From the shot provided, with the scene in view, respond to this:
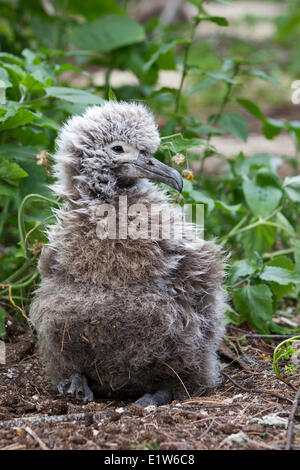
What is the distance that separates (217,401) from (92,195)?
4.21 feet

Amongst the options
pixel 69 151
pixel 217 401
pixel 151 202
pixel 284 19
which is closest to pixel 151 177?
A: pixel 151 202

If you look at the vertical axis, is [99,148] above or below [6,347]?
above

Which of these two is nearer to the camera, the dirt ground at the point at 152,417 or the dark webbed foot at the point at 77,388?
the dirt ground at the point at 152,417

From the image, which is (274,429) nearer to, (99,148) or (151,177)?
(151,177)

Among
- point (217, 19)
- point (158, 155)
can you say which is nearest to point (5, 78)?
point (158, 155)

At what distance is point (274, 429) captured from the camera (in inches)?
110

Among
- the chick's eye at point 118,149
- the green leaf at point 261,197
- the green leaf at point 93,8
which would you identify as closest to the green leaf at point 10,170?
the chick's eye at point 118,149

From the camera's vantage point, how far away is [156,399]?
3.38 meters

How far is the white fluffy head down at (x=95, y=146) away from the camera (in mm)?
3395

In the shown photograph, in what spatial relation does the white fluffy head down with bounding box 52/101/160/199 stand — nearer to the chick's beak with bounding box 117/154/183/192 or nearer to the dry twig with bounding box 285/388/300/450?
the chick's beak with bounding box 117/154/183/192

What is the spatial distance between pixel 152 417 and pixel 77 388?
1.89ft

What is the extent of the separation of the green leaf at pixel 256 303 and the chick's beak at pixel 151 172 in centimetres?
103

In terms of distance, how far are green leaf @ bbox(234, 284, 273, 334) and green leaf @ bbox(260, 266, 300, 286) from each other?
0.08 metres

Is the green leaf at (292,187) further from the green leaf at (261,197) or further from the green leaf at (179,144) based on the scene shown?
the green leaf at (179,144)
